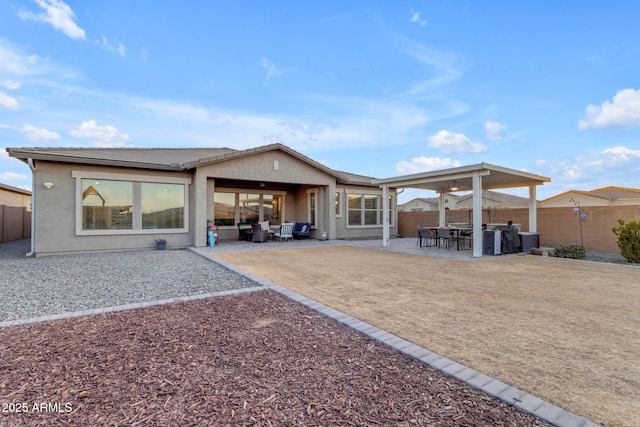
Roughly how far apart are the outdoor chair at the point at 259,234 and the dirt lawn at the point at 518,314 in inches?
192

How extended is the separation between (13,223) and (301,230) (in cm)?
1381

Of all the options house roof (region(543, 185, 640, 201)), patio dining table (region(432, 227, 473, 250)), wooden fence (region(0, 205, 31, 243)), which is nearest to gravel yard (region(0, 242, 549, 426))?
patio dining table (region(432, 227, 473, 250))

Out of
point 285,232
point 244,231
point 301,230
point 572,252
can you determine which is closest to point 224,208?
point 244,231

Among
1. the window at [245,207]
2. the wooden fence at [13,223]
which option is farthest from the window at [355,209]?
the wooden fence at [13,223]

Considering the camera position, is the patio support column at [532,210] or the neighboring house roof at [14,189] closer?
the patio support column at [532,210]

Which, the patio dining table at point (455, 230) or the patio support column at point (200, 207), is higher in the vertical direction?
the patio support column at point (200, 207)

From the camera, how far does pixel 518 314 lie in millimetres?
4062

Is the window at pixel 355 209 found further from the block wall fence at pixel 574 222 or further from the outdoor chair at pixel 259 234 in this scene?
the block wall fence at pixel 574 222

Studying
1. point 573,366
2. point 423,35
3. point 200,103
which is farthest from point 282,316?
point 200,103

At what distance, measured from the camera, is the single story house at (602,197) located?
62.8 ft

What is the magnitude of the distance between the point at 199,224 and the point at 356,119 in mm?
10016

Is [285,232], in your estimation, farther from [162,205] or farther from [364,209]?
[162,205]

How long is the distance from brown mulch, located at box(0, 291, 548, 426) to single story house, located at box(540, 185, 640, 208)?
17851 millimetres

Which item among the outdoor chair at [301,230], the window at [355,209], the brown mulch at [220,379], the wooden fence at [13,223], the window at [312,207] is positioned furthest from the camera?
the window at [355,209]
